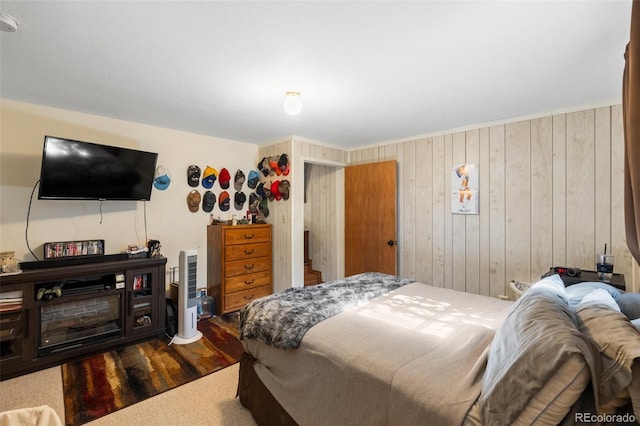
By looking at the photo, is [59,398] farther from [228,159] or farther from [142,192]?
[228,159]

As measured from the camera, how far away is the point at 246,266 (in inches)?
149

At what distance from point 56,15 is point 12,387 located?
265 centimetres

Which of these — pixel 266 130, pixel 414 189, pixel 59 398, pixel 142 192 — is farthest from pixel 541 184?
pixel 59 398

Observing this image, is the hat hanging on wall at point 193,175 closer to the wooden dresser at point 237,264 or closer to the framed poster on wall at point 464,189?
the wooden dresser at point 237,264

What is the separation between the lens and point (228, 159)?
413 centimetres

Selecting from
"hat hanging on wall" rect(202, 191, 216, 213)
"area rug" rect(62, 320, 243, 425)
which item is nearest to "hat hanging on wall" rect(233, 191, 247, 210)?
"hat hanging on wall" rect(202, 191, 216, 213)

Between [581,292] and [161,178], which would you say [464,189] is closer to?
[581,292]

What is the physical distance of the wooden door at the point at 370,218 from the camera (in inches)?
158

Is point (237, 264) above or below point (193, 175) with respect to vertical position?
below

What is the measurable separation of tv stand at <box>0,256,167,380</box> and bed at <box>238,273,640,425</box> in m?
1.60

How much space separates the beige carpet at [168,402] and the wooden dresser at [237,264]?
1.36 m

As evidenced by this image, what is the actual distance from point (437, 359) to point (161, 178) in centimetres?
346

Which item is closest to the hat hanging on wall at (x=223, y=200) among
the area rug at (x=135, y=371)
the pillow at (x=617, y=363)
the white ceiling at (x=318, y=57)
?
the white ceiling at (x=318, y=57)

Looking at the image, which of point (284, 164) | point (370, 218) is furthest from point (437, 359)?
point (284, 164)
